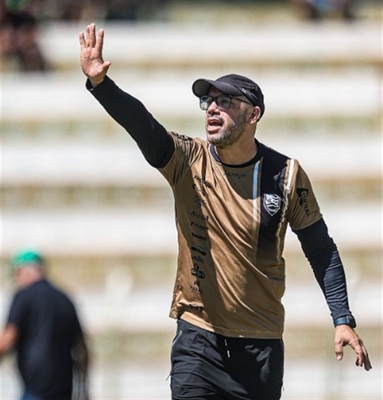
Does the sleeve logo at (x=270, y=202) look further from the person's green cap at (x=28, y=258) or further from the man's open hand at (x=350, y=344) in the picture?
the person's green cap at (x=28, y=258)

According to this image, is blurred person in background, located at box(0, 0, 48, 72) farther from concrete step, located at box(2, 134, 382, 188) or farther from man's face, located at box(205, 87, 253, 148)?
man's face, located at box(205, 87, 253, 148)

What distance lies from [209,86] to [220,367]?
1362 millimetres

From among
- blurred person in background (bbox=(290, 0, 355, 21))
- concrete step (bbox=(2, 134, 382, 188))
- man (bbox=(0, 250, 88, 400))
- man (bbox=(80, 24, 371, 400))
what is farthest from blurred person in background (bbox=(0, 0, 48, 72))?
man (bbox=(80, 24, 371, 400))

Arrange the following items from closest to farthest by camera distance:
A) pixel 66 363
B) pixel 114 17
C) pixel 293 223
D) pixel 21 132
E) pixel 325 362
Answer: pixel 293 223 < pixel 66 363 < pixel 325 362 < pixel 21 132 < pixel 114 17

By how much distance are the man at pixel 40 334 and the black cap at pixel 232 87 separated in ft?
11.7

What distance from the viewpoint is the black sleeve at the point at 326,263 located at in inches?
217

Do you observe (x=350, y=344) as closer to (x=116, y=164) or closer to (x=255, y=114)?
(x=255, y=114)

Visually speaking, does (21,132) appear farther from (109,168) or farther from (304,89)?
(304,89)

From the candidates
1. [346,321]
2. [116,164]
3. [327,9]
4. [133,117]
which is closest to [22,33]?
[116,164]

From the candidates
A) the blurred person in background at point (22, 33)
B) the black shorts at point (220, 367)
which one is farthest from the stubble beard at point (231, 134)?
the blurred person in background at point (22, 33)

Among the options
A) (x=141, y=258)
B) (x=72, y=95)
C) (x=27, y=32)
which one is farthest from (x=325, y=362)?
(x=27, y=32)

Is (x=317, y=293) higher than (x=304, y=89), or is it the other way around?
(x=304, y=89)

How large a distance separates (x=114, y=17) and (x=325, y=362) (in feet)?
25.1

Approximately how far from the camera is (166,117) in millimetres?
13938
